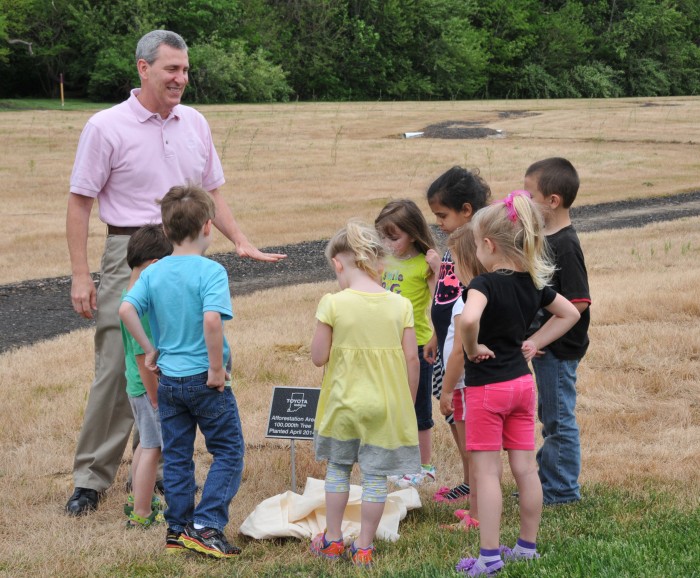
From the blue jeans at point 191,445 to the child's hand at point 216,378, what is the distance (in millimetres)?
53

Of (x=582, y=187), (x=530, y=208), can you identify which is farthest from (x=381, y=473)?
(x=582, y=187)

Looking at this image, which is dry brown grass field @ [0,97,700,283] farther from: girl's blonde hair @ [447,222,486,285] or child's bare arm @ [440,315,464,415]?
girl's blonde hair @ [447,222,486,285]

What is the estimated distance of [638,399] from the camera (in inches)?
271

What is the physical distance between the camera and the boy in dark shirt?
190 inches

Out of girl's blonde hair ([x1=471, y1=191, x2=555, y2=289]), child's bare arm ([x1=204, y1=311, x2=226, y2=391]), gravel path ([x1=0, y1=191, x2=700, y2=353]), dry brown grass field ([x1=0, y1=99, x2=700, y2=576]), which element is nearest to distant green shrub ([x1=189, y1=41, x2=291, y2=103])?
dry brown grass field ([x1=0, y1=99, x2=700, y2=576])

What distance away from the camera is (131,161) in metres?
5.16

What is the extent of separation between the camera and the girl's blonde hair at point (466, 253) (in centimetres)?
436

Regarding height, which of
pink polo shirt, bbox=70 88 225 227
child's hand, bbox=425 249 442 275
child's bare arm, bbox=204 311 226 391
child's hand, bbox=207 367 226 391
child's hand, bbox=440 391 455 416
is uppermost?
pink polo shirt, bbox=70 88 225 227

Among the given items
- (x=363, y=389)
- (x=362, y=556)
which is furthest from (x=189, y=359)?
(x=362, y=556)

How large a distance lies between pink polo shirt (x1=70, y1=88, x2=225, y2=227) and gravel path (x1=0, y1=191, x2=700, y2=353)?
4.37m

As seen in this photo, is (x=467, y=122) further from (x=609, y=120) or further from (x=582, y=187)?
(x=582, y=187)

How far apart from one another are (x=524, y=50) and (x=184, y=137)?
2644 inches

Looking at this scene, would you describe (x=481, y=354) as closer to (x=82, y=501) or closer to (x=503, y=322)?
(x=503, y=322)

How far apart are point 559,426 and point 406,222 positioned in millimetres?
1344
